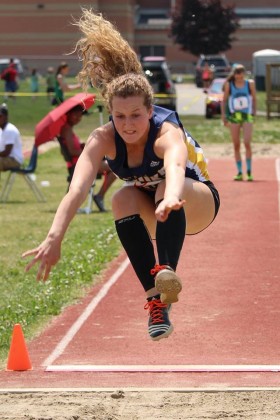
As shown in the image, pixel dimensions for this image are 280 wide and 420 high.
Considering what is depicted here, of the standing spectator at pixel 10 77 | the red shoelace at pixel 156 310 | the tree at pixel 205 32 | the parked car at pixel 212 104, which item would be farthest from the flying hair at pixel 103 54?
the tree at pixel 205 32

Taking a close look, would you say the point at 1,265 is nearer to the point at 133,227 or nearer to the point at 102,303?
the point at 102,303

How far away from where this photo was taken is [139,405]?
682 cm

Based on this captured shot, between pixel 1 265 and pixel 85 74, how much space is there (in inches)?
220

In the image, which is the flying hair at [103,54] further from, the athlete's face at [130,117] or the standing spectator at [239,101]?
the standing spectator at [239,101]

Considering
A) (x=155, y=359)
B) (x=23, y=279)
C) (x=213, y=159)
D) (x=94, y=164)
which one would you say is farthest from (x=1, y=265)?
(x=213, y=159)

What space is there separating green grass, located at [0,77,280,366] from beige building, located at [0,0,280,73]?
34.6 meters

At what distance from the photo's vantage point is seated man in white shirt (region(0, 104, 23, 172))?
1702 centimetres

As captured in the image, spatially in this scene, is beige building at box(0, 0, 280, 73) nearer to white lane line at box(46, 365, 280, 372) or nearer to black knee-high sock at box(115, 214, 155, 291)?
white lane line at box(46, 365, 280, 372)

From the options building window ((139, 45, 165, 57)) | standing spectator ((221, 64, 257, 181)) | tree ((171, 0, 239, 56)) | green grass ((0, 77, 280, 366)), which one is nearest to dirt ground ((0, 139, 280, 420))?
green grass ((0, 77, 280, 366))

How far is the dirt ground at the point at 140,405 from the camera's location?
6559mm

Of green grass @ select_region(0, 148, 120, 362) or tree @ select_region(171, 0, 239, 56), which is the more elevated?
tree @ select_region(171, 0, 239, 56)

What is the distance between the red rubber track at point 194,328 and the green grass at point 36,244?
210 millimetres

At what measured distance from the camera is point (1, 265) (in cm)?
1235

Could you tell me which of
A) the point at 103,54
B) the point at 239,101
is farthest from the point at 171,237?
the point at 239,101
